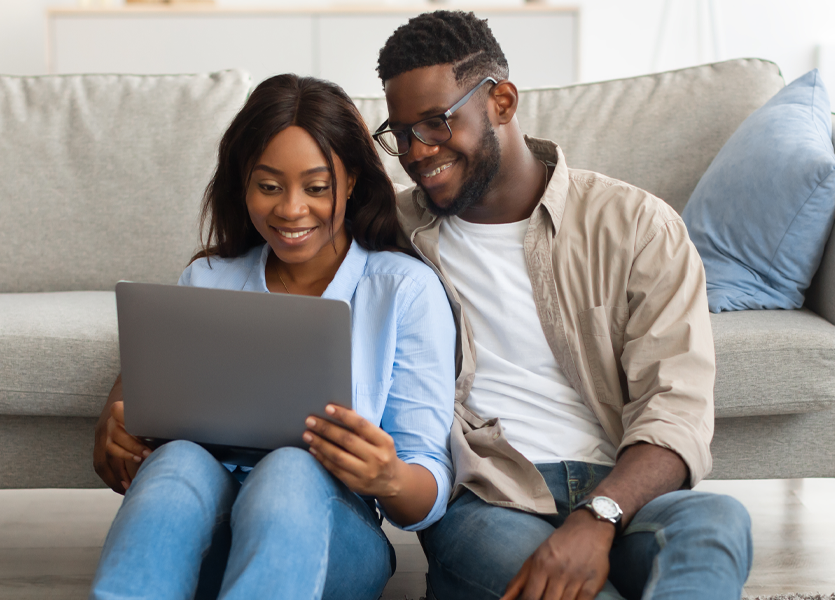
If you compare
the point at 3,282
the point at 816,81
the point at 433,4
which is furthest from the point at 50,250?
the point at 433,4

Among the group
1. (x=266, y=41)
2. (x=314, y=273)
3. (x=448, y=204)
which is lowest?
(x=314, y=273)

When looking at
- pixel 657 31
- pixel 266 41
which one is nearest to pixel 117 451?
pixel 266 41

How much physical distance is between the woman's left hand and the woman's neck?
1.16 feet

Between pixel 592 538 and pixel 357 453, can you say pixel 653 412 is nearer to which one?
pixel 592 538

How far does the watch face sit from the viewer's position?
37.4 inches

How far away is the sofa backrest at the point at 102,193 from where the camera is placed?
1880 millimetres

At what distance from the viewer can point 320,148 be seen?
45.9 inches

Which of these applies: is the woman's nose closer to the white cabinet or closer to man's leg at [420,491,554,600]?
man's leg at [420,491,554,600]

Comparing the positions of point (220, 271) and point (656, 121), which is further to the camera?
point (656, 121)

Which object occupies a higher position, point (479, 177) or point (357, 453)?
point (479, 177)

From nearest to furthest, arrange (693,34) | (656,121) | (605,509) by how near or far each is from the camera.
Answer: (605,509) → (656,121) → (693,34)

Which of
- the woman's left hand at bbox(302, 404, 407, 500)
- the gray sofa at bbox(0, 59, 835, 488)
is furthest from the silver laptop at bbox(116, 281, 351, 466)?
the gray sofa at bbox(0, 59, 835, 488)

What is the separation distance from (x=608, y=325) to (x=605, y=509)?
1.01 feet

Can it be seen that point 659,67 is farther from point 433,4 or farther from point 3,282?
point 3,282
